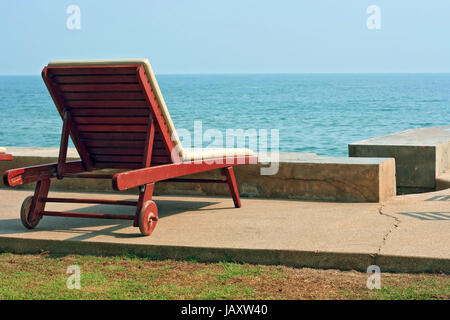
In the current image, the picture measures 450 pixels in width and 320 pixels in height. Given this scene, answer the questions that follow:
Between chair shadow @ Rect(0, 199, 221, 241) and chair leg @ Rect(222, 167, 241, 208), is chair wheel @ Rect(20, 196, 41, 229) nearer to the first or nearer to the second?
chair shadow @ Rect(0, 199, 221, 241)

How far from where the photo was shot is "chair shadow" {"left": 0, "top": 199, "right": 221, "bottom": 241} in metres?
5.04

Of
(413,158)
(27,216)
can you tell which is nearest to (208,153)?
(27,216)

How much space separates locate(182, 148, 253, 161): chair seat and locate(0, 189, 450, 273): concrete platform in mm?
492

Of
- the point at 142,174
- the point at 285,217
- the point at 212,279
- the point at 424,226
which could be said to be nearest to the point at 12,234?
the point at 142,174

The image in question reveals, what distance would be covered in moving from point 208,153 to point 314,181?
1.30 meters

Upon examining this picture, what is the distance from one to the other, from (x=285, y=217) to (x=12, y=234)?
215cm

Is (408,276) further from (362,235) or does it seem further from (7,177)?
(7,177)

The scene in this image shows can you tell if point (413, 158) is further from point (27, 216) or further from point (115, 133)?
point (27, 216)

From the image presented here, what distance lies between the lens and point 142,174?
4.82 m

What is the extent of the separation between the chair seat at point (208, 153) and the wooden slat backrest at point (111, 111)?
207 mm

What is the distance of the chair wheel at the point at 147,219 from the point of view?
187 inches

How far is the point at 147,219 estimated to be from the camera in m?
4.81

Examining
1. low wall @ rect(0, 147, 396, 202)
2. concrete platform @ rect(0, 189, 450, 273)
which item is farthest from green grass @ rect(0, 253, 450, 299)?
low wall @ rect(0, 147, 396, 202)

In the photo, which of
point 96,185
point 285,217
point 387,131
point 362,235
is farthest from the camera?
point 387,131
